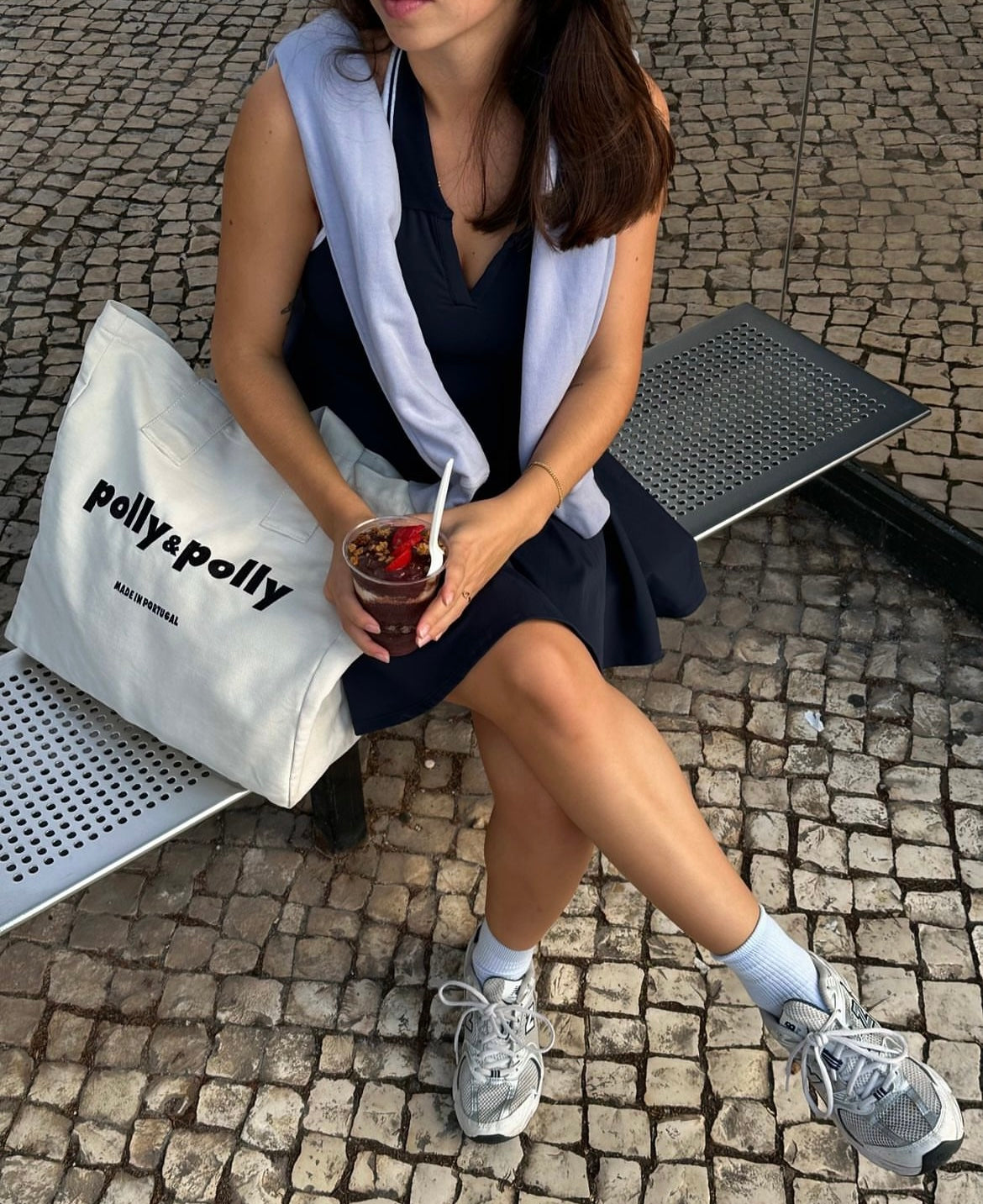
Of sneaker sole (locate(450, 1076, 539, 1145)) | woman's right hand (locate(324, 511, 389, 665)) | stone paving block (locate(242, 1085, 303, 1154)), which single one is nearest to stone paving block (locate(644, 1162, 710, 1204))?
sneaker sole (locate(450, 1076, 539, 1145))

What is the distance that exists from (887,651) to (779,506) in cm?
69

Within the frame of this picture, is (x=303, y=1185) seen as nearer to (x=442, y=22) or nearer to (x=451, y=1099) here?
(x=451, y=1099)

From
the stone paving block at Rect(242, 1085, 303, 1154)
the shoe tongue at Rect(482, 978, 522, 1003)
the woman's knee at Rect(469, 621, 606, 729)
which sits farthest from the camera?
the shoe tongue at Rect(482, 978, 522, 1003)

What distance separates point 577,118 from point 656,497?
117 centimetres

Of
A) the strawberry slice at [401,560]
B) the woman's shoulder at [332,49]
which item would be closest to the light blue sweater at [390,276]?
the woman's shoulder at [332,49]

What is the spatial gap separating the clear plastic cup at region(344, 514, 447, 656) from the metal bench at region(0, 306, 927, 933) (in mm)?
561

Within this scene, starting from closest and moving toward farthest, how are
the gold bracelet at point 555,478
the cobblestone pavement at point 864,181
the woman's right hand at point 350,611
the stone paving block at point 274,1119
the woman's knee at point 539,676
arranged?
the woman's right hand at point 350,611, the woman's knee at point 539,676, the gold bracelet at point 555,478, the stone paving block at point 274,1119, the cobblestone pavement at point 864,181

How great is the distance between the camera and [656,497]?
344 cm

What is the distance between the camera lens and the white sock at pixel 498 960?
2.81 meters

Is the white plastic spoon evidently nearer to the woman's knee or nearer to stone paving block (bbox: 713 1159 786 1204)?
the woman's knee

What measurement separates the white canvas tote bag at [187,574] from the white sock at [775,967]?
84cm

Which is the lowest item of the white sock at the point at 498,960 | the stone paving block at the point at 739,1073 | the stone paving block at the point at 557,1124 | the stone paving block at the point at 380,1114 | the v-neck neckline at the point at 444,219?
the stone paving block at the point at 739,1073

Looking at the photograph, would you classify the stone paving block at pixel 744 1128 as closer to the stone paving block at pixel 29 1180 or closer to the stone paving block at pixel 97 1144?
the stone paving block at pixel 97 1144

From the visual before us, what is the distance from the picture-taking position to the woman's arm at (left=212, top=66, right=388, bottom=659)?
2490 mm
